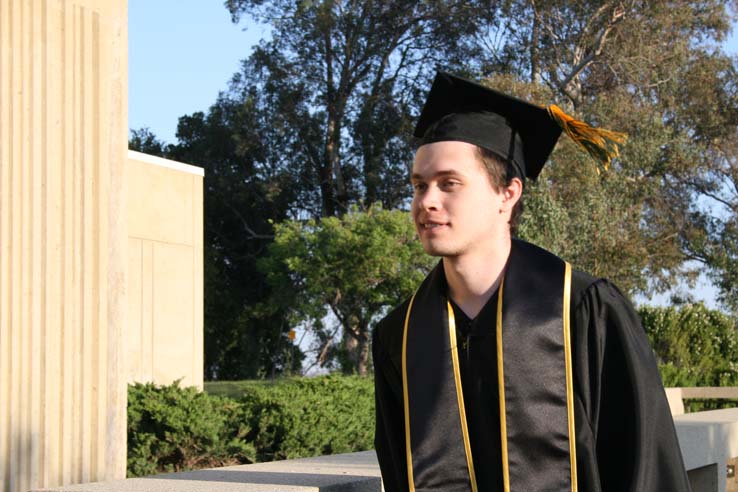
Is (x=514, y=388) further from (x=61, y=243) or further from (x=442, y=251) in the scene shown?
(x=61, y=243)

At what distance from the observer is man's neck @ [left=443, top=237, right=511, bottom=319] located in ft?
9.35

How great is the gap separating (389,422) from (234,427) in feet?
20.5

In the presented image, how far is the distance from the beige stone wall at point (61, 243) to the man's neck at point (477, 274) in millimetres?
4046

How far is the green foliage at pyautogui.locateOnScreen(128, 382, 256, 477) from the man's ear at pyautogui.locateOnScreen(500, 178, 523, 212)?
19.4 feet

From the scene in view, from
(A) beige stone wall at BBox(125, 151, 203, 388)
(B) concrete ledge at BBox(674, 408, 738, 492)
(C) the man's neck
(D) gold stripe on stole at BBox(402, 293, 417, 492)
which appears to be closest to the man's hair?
(C) the man's neck

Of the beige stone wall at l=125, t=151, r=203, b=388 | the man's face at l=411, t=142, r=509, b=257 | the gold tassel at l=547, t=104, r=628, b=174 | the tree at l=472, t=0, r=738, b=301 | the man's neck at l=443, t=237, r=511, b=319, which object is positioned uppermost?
the tree at l=472, t=0, r=738, b=301

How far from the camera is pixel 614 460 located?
2.69 m

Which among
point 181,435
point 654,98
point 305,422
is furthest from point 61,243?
point 654,98

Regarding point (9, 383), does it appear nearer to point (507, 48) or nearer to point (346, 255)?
point (346, 255)

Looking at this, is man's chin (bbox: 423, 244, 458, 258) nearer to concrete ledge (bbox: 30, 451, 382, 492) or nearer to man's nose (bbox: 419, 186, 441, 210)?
man's nose (bbox: 419, 186, 441, 210)

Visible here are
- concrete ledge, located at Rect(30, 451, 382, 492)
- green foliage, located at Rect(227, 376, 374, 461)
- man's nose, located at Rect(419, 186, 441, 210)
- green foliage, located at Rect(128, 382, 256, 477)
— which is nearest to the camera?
man's nose, located at Rect(419, 186, 441, 210)

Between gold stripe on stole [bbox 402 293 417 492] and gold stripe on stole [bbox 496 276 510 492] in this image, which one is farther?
gold stripe on stole [bbox 402 293 417 492]

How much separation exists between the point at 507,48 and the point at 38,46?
29.8 m

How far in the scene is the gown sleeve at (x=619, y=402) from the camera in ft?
8.59
